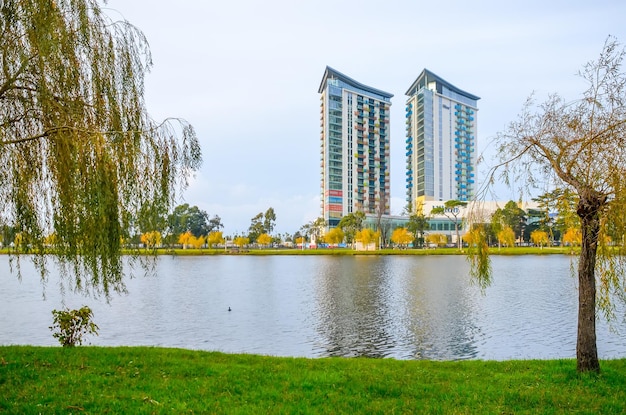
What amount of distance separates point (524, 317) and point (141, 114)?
1939cm

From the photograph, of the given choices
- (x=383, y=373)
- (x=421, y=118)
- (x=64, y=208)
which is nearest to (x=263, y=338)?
(x=383, y=373)

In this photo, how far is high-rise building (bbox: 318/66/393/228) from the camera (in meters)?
144

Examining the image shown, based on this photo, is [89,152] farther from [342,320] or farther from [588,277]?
[342,320]

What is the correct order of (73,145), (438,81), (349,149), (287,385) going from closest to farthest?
1. (73,145)
2. (287,385)
3. (349,149)
4. (438,81)

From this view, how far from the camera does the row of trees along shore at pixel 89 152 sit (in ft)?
21.5

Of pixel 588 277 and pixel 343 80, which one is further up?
pixel 343 80

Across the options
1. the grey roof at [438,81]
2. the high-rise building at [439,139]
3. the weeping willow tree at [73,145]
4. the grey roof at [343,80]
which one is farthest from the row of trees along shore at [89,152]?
the grey roof at [438,81]

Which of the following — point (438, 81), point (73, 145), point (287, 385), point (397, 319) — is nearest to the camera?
point (73, 145)

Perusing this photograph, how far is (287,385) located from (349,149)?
14050 centimetres

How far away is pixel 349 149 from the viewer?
147 m

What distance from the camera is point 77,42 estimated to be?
7492 millimetres

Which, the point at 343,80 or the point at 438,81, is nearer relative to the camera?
the point at 343,80

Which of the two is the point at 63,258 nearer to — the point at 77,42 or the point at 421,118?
the point at 77,42

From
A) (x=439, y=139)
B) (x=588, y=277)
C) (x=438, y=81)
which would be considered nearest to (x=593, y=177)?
(x=588, y=277)
